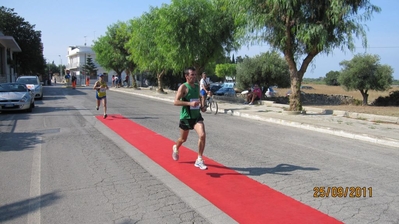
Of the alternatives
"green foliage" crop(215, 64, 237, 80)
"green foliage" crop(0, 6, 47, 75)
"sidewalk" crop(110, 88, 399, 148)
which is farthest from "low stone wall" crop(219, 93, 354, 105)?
"green foliage" crop(215, 64, 237, 80)

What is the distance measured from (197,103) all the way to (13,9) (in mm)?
52774

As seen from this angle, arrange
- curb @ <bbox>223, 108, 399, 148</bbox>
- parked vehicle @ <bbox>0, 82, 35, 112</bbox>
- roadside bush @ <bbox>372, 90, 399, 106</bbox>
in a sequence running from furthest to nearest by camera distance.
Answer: roadside bush @ <bbox>372, 90, 399, 106</bbox> → parked vehicle @ <bbox>0, 82, 35, 112</bbox> → curb @ <bbox>223, 108, 399, 148</bbox>

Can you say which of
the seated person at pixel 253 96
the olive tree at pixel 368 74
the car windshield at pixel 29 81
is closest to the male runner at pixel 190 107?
the seated person at pixel 253 96

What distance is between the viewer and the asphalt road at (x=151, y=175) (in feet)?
14.6

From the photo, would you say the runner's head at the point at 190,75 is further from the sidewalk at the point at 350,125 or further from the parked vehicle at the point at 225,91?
the parked vehicle at the point at 225,91

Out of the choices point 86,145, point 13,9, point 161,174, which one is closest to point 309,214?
point 161,174

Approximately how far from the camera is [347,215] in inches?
172

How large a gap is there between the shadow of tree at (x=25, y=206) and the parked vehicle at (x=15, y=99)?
36.8 feet

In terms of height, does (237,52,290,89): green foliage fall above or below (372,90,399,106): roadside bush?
above

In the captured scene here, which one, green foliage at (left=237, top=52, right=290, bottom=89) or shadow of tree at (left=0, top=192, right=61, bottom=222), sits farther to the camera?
green foliage at (left=237, top=52, right=290, bottom=89)

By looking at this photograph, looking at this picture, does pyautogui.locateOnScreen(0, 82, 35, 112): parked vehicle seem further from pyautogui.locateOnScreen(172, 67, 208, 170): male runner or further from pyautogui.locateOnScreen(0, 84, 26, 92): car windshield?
pyautogui.locateOnScreen(172, 67, 208, 170): male runner

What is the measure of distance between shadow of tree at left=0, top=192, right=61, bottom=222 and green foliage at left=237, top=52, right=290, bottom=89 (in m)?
26.7

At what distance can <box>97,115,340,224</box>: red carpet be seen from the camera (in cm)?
431
